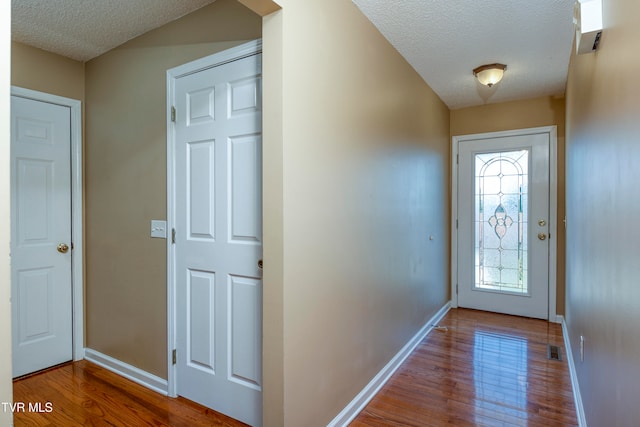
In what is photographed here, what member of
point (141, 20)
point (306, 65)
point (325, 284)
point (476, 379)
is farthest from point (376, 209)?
point (141, 20)

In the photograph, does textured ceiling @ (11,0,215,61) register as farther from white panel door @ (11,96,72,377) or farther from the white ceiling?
white panel door @ (11,96,72,377)

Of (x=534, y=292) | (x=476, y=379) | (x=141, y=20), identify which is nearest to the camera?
(x=141, y=20)

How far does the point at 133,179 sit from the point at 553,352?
3641 mm

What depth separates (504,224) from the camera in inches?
154

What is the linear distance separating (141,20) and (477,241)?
3892mm

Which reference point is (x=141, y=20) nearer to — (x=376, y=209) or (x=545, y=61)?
(x=376, y=209)

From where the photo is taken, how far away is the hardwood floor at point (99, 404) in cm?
194

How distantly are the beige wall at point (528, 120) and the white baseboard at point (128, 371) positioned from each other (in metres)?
3.88

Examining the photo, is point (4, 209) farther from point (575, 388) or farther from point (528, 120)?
point (528, 120)

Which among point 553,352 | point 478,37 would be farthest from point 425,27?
point 553,352

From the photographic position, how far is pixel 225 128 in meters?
1.94

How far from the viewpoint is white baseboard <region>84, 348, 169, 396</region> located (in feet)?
7.38

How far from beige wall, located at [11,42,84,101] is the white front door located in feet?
13.0

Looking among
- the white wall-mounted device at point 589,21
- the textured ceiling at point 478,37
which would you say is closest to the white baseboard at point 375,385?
the white wall-mounted device at point 589,21
